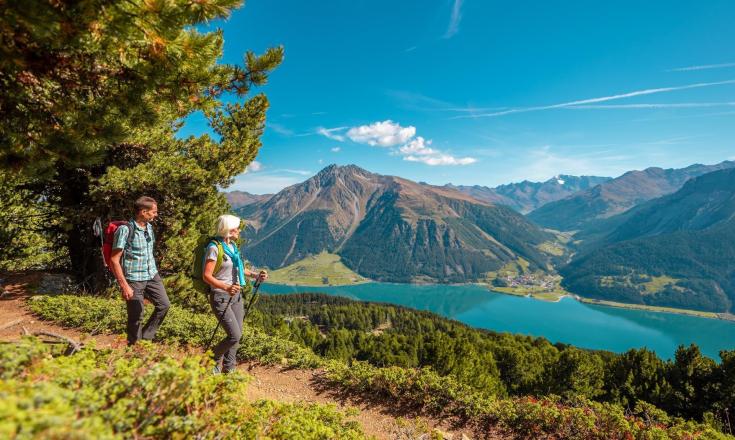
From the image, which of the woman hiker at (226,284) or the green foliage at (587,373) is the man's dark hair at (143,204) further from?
the green foliage at (587,373)

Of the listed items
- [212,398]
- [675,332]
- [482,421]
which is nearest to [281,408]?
[212,398]

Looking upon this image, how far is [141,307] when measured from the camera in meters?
6.17

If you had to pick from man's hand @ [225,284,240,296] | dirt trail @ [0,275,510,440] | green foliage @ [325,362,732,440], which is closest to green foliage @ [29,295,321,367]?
dirt trail @ [0,275,510,440]

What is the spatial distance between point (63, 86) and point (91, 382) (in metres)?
4.26

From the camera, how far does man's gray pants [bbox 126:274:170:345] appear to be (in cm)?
611

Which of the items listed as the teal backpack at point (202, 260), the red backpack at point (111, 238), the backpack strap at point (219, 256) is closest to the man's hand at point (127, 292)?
the red backpack at point (111, 238)

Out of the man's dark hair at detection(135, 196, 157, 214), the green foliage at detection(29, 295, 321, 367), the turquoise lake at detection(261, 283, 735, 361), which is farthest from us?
the turquoise lake at detection(261, 283, 735, 361)

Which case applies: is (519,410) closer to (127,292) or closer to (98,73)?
(127,292)

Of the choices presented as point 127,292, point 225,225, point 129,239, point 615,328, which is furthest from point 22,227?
point 615,328

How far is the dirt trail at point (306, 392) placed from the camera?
282 inches

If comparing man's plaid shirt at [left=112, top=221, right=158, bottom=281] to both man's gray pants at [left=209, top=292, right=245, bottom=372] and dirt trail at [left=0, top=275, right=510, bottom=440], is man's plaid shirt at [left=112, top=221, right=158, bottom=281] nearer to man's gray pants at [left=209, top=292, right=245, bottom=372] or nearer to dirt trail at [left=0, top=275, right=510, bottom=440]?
dirt trail at [left=0, top=275, right=510, bottom=440]

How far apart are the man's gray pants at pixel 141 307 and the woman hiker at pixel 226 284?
1456 mm

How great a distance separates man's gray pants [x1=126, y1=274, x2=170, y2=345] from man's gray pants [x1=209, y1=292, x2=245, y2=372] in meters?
1.43

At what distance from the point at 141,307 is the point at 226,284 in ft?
6.06
